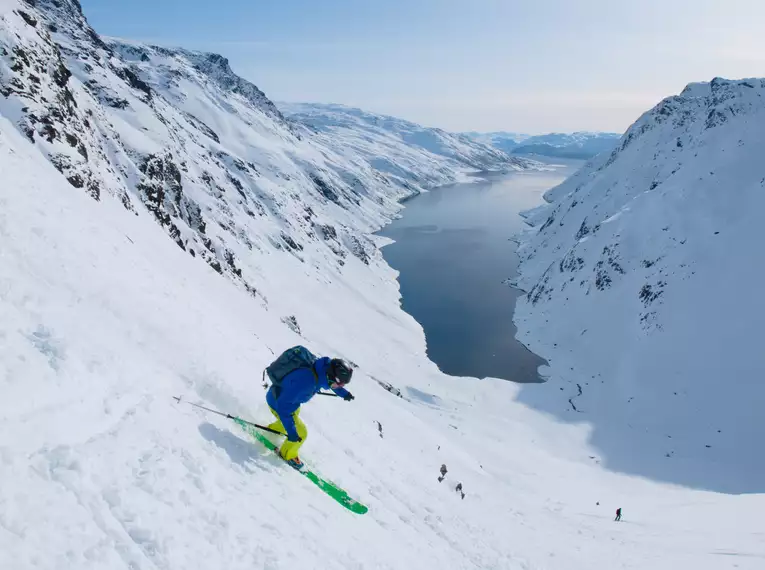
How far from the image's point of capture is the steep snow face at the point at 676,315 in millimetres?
50844

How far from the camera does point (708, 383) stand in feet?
184

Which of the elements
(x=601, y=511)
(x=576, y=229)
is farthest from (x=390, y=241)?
(x=601, y=511)

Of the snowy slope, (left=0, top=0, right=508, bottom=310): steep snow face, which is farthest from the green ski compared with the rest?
(left=0, top=0, right=508, bottom=310): steep snow face

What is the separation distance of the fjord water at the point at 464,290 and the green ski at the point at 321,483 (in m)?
58.8

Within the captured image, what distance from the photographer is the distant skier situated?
10070 millimetres

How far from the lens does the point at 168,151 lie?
58594mm

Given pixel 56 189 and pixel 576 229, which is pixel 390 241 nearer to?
pixel 576 229

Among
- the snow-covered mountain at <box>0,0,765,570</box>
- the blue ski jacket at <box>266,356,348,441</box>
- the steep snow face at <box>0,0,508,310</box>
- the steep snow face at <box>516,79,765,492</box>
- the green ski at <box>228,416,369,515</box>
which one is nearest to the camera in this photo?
the snow-covered mountain at <box>0,0,765,570</box>

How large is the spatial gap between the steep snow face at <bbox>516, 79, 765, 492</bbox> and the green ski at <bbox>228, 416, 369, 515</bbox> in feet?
148

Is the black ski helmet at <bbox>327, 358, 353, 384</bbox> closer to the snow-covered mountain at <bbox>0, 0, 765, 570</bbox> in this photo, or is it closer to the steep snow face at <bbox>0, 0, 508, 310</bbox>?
the snow-covered mountain at <bbox>0, 0, 765, 570</bbox>

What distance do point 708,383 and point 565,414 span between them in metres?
17.4

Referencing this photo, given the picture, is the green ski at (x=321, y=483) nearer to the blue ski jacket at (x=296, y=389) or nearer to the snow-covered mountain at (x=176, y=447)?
the snow-covered mountain at (x=176, y=447)

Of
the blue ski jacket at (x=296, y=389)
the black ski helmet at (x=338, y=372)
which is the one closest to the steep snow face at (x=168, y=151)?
the blue ski jacket at (x=296, y=389)

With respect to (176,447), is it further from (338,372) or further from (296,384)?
(338,372)
